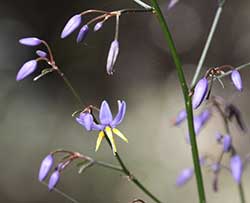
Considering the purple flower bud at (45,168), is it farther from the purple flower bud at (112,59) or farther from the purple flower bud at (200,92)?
the purple flower bud at (200,92)

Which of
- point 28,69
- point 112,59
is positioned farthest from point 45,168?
point 112,59

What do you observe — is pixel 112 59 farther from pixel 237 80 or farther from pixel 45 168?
pixel 45 168

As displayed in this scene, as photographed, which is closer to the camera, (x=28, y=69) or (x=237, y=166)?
(x=28, y=69)

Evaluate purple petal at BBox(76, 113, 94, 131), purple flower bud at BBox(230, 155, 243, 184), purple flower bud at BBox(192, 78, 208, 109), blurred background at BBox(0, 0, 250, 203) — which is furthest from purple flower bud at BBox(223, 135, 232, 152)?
blurred background at BBox(0, 0, 250, 203)

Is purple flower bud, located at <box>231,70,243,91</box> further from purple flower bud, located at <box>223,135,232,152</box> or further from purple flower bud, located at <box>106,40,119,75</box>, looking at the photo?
purple flower bud, located at <box>223,135,232,152</box>

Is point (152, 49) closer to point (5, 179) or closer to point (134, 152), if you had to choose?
point (134, 152)

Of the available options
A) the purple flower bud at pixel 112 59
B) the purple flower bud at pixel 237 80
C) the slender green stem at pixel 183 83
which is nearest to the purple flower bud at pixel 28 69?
the purple flower bud at pixel 112 59
